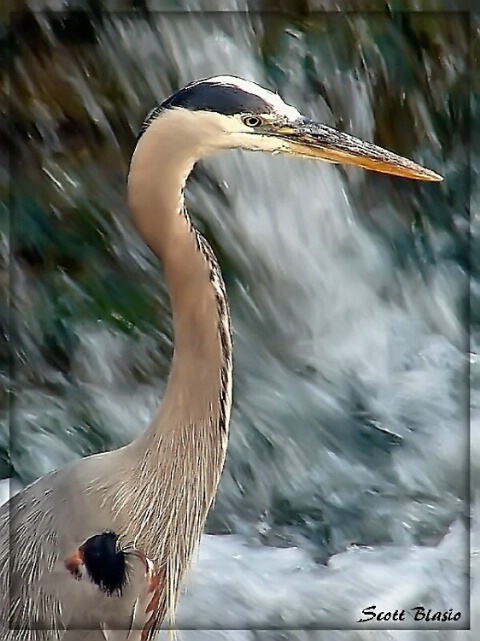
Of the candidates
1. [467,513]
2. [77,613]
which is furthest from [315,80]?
[77,613]

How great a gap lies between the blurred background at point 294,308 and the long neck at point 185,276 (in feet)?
Answer: 0.27

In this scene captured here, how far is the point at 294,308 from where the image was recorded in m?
1.28

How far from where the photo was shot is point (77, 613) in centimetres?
122

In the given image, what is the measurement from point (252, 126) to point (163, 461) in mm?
449

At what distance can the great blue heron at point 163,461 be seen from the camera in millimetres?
1144

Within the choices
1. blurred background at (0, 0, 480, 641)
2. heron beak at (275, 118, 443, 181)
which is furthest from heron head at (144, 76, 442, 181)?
blurred background at (0, 0, 480, 641)

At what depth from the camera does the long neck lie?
1160mm

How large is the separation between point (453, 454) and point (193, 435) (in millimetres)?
378

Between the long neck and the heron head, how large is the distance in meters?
0.03

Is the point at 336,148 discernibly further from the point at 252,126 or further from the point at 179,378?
the point at 179,378

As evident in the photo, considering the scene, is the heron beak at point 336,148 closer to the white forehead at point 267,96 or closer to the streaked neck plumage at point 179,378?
the white forehead at point 267,96
